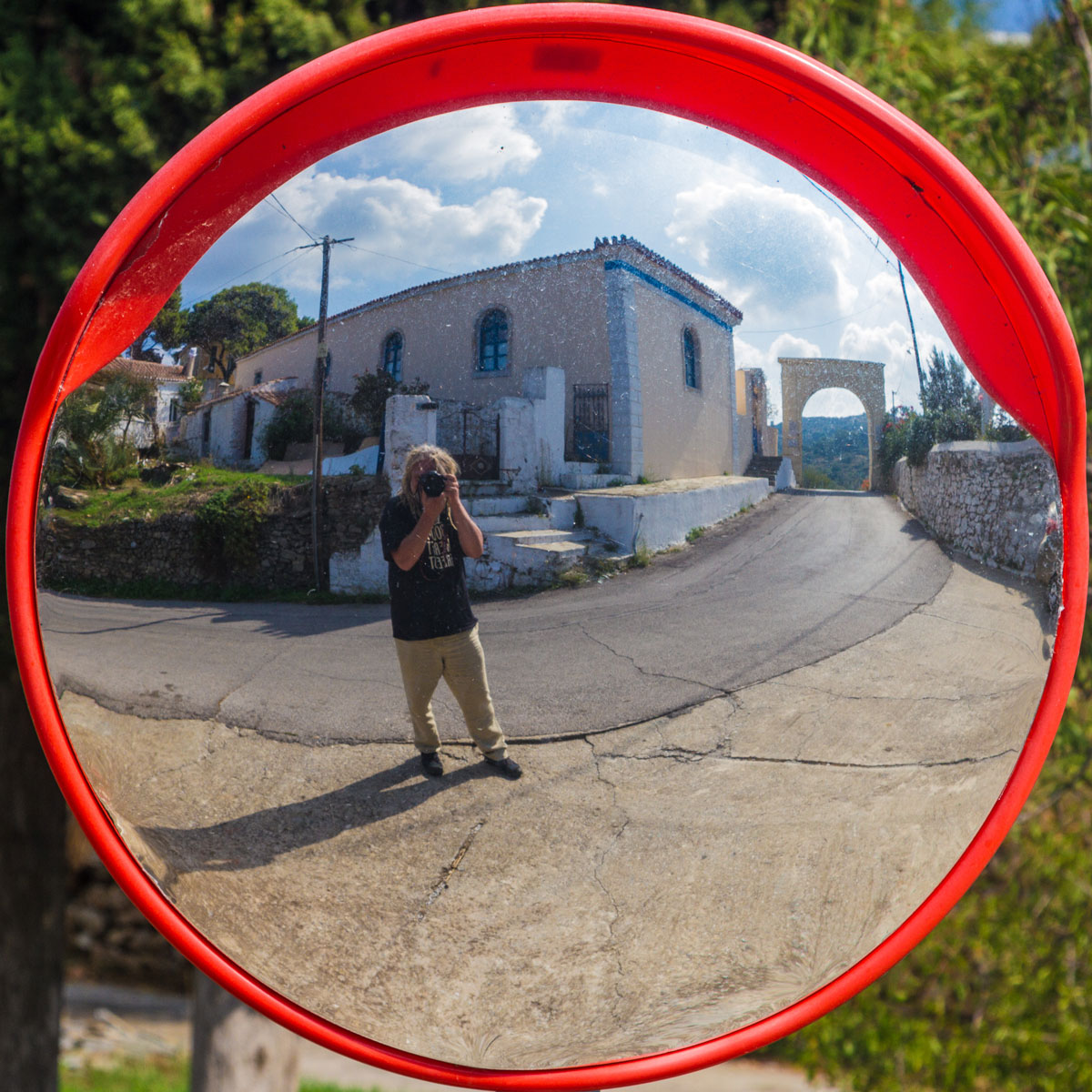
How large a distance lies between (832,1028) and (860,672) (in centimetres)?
268

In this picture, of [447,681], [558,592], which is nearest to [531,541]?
[558,592]

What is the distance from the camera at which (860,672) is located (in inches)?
33.3

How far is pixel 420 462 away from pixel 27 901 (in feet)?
8.22

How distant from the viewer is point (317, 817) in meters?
0.84

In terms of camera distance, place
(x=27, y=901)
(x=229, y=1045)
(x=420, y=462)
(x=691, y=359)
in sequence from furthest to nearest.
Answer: (x=27, y=901)
(x=229, y=1045)
(x=691, y=359)
(x=420, y=462)

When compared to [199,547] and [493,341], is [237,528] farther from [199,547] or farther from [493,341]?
[493,341]

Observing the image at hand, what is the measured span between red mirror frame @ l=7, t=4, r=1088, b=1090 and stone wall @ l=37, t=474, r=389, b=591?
1.9 inches

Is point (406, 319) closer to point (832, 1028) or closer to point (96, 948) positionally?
point (832, 1028)

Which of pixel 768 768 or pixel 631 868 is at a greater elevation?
pixel 768 768

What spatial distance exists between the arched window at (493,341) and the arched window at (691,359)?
216mm

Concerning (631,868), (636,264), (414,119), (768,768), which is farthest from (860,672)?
(414,119)

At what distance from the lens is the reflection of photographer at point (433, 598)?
805 millimetres

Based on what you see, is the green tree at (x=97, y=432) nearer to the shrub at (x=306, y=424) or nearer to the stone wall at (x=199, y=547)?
the stone wall at (x=199, y=547)

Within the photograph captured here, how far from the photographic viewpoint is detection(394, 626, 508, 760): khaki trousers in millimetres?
812
